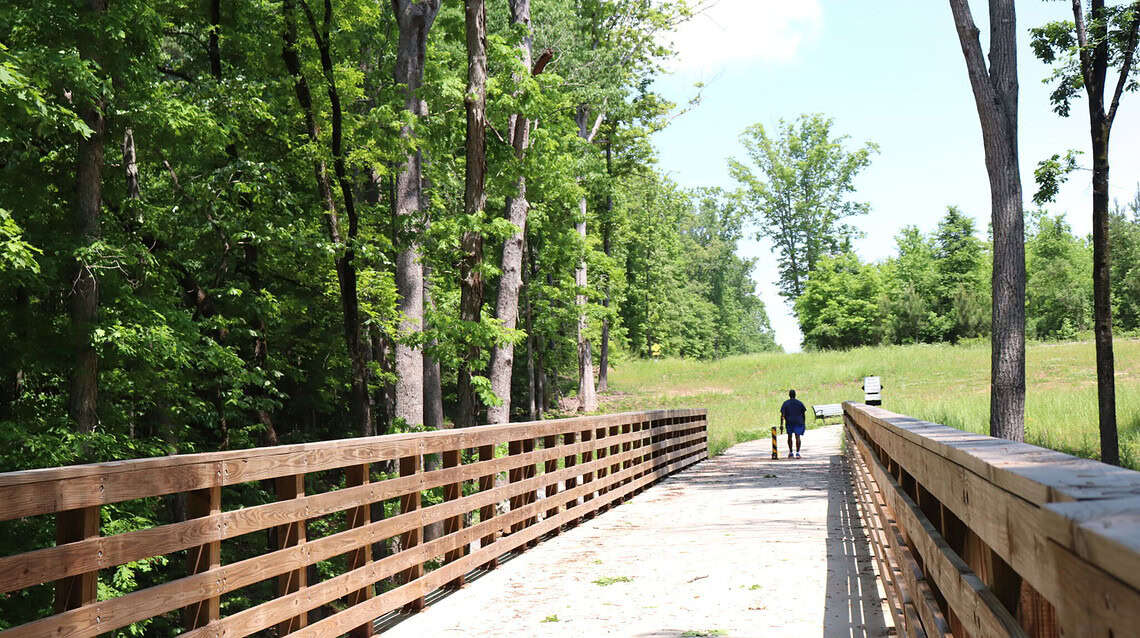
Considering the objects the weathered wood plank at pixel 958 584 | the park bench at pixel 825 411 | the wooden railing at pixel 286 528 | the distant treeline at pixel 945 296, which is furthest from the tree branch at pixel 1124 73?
the distant treeline at pixel 945 296

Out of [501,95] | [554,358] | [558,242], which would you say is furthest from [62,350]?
[554,358]

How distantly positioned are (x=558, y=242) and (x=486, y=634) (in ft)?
91.8

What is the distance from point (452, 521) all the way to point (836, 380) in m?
52.0

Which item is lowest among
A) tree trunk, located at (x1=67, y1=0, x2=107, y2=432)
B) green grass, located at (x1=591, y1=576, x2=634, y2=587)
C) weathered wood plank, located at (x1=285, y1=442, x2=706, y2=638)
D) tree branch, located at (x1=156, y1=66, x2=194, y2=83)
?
green grass, located at (x1=591, y1=576, x2=634, y2=587)

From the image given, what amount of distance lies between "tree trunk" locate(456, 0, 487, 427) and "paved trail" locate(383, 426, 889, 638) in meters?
3.08

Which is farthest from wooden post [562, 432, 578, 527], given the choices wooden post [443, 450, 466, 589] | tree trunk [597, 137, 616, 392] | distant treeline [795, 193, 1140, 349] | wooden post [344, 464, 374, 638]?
distant treeline [795, 193, 1140, 349]

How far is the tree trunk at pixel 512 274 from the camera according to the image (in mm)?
16766

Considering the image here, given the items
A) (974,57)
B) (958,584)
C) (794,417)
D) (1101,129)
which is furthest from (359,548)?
(794,417)

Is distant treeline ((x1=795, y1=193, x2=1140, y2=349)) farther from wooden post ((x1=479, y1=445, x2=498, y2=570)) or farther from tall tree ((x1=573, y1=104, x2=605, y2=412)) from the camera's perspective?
wooden post ((x1=479, y1=445, x2=498, y2=570))

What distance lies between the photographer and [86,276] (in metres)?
13.7

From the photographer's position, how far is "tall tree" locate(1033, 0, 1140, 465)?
17875 mm

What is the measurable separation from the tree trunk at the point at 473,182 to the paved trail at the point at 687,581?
308 centimetres

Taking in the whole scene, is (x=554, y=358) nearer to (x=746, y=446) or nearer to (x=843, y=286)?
(x=746, y=446)

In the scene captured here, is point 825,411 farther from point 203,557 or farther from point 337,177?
point 203,557
